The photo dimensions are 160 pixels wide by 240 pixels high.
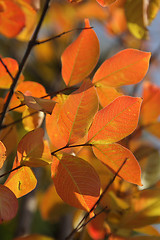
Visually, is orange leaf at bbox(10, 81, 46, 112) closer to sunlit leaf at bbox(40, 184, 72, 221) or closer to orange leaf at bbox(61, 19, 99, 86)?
orange leaf at bbox(61, 19, 99, 86)

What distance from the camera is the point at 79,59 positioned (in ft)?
1.40

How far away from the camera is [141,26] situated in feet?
1.72

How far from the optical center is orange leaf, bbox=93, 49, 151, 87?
412 millimetres

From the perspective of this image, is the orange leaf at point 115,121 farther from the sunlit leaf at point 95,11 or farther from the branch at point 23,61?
the sunlit leaf at point 95,11

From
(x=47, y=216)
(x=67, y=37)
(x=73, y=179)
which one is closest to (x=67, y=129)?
(x=73, y=179)

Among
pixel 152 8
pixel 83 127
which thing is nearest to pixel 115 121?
pixel 83 127

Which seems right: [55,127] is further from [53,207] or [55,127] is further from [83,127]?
[53,207]

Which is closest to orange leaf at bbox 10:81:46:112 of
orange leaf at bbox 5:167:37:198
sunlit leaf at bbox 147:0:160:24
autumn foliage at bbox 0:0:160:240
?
autumn foliage at bbox 0:0:160:240

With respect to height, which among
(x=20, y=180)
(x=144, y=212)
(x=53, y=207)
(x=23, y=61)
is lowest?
(x=53, y=207)

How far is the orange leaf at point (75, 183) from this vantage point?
0.36 metres

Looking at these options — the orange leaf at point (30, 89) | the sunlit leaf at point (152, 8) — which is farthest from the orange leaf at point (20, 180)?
the sunlit leaf at point (152, 8)

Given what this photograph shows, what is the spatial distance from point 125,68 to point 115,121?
0.09 metres

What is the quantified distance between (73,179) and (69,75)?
5.6 inches

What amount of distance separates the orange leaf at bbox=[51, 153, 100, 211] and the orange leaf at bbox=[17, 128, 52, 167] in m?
0.02
